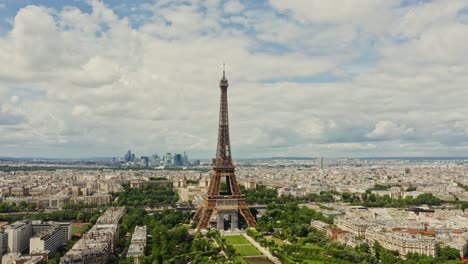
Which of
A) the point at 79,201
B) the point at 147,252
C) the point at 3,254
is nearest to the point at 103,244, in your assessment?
the point at 147,252

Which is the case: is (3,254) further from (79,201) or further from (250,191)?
(250,191)

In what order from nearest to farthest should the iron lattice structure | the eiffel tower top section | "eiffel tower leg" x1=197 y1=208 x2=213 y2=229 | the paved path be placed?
the paved path → "eiffel tower leg" x1=197 y1=208 x2=213 y2=229 → the iron lattice structure → the eiffel tower top section

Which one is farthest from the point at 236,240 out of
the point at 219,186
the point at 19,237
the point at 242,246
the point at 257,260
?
the point at 19,237

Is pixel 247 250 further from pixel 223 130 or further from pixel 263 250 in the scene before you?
pixel 223 130

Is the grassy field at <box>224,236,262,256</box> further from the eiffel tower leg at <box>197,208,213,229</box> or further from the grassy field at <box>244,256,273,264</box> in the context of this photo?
the eiffel tower leg at <box>197,208,213,229</box>

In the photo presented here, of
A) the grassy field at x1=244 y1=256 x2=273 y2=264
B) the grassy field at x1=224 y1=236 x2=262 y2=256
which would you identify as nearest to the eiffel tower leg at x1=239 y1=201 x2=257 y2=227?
the grassy field at x1=224 y1=236 x2=262 y2=256
